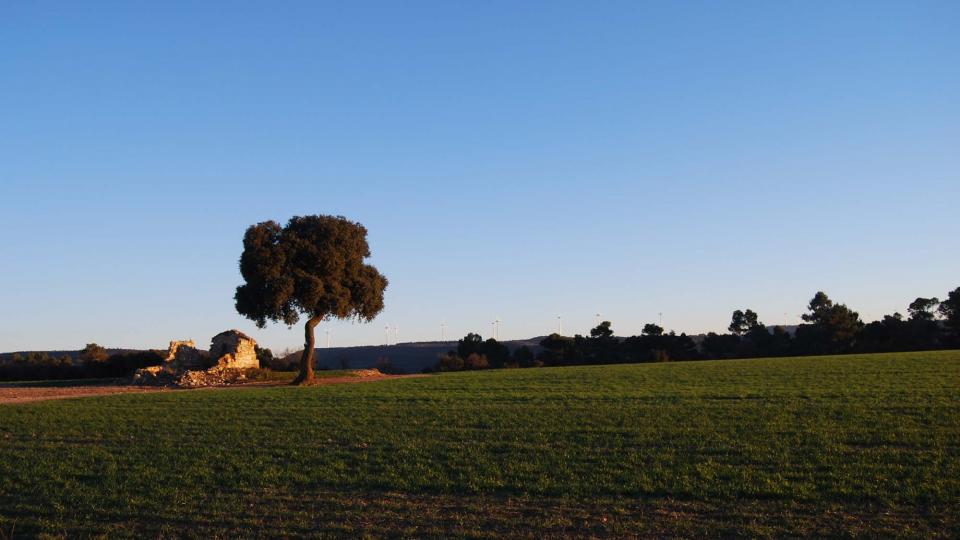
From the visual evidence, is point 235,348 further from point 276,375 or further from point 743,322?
point 743,322

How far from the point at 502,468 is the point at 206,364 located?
120 feet

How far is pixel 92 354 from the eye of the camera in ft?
180

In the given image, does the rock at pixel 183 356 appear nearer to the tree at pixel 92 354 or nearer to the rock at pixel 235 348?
the rock at pixel 235 348

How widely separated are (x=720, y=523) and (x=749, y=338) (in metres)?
67.1

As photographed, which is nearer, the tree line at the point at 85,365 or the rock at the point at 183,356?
the rock at the point at 183,356

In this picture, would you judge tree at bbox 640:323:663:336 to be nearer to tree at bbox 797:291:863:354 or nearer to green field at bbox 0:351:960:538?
tree at bbox 797:291:863:354

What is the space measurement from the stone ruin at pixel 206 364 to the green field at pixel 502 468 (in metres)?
16.5

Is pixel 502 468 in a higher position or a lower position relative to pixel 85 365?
lower

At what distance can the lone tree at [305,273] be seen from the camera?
127ft

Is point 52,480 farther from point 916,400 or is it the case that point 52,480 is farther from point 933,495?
point 916,400

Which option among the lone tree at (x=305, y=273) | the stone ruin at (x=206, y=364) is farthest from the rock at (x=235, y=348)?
the lone tree at (x=305, y=273)

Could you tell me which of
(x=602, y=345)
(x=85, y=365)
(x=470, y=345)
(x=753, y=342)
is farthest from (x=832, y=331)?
(x=85, y=365)

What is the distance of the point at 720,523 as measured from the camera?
943 centimetres

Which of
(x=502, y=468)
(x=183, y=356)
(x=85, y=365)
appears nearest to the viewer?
(x=502, y=468)
